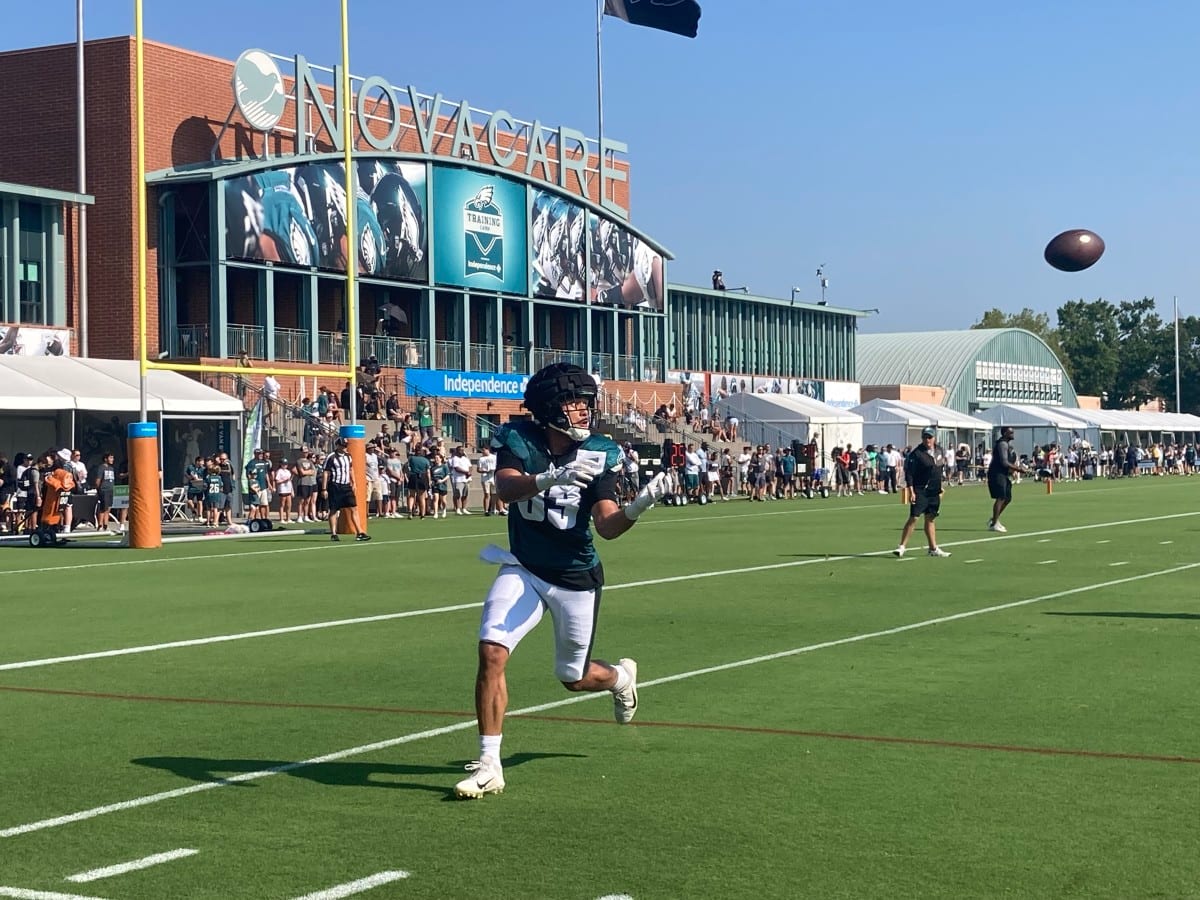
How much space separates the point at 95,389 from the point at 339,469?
707cm

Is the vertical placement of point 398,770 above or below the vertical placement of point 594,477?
below

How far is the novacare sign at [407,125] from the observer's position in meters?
45.6

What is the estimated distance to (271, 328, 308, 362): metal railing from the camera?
4641cm

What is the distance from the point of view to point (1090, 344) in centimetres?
13862

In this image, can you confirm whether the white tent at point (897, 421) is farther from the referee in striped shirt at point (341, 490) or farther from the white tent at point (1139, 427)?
the referee in striped shirt at point (341, 490)

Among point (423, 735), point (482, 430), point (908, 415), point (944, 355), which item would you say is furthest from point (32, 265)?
point (944, 355)

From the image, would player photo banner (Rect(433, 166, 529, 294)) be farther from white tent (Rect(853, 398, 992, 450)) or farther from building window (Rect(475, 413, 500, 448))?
white tent (Rect(853, 398, 992, 450))

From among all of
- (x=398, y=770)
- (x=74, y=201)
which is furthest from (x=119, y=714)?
(x=74, y=201)

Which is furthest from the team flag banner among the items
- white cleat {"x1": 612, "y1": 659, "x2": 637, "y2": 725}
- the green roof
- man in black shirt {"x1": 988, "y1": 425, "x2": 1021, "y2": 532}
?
the green roof

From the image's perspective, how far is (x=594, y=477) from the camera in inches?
278

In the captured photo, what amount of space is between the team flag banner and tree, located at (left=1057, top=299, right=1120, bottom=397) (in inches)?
3651

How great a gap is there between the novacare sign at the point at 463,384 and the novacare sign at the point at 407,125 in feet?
21.8

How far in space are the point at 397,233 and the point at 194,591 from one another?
32.4 m

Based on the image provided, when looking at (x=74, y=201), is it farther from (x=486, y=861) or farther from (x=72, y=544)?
(x=486, y=861)
